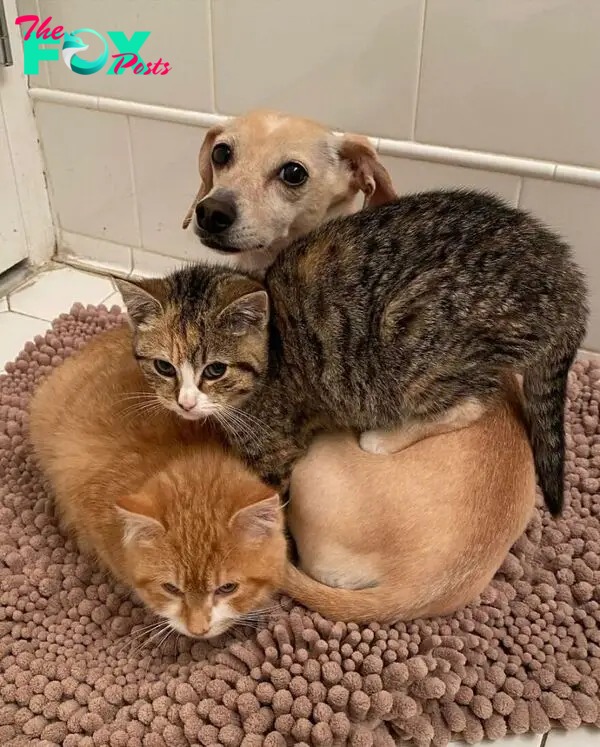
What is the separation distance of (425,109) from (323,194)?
0.43 metres

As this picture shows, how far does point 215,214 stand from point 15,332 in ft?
3.25

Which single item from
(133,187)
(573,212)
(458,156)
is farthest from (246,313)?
(133,187)

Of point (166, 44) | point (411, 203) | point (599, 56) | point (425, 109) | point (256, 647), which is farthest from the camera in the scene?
point (166, 44)

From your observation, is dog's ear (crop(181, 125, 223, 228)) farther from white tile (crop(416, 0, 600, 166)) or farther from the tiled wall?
white tile (crop(416, 0, 600, 166))

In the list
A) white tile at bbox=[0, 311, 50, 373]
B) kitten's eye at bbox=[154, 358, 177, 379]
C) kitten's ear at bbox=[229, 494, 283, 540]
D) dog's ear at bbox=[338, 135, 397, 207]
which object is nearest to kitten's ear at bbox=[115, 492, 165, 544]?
kitten's ear at bbox=[229, 494, 283, 540]

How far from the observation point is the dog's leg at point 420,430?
4.13 feet

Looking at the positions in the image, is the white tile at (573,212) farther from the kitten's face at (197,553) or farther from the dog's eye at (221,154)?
the kitten's face at (197,553)

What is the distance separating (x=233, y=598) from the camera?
3.71 ft

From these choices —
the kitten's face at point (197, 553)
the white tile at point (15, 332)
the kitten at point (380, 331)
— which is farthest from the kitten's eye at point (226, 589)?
the white tile at point (15, 332)

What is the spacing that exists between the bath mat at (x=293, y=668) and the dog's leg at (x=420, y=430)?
1.03 ft

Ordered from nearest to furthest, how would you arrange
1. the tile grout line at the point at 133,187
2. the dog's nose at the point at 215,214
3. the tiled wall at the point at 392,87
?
the dog's nose at the point at 215,214, the tiled wall at the point at 392,87, the tile grout line at the point at 133,187

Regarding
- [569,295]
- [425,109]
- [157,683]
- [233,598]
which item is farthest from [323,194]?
[157,683]

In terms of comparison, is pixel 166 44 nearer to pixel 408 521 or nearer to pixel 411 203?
pixel 411 203

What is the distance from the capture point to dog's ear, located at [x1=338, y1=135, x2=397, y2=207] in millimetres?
1523
